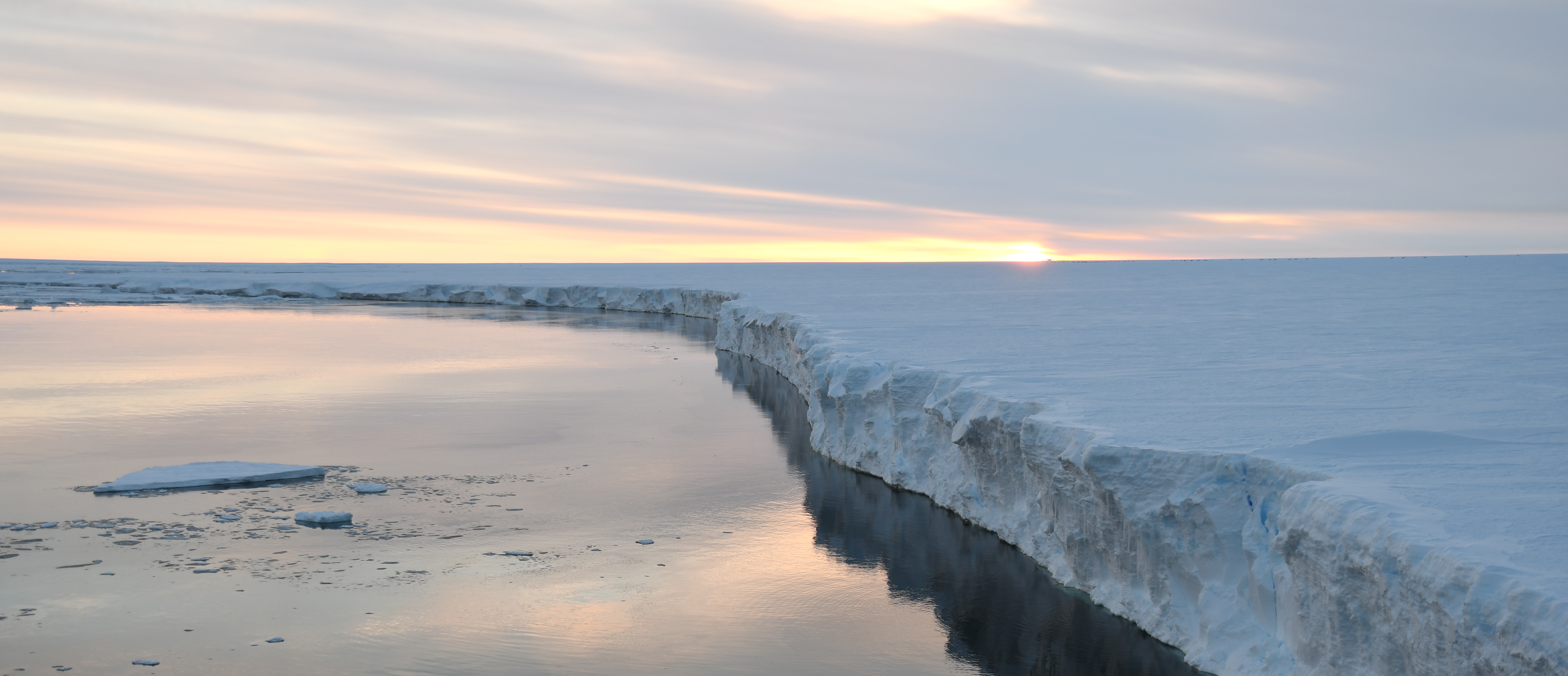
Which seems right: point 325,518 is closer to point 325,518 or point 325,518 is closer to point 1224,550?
point 325,518

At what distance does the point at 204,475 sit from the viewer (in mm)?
12445

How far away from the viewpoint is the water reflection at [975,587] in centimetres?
779

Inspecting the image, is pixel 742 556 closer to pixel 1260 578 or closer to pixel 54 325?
pixel 1260 578

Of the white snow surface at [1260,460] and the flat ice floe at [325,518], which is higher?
the white snow surface at [1260,460]

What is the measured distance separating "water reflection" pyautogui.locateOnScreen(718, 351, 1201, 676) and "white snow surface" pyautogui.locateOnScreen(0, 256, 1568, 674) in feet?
0.65

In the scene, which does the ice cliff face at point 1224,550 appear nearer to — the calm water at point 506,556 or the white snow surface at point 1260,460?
the white snow surface at point 1260,460

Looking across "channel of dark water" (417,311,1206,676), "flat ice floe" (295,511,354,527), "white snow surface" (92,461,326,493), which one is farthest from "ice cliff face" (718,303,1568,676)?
"white snow surface" (92,461,326,493)

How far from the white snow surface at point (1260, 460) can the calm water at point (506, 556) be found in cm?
57

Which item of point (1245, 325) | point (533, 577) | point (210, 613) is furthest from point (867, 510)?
point (1245, 325)

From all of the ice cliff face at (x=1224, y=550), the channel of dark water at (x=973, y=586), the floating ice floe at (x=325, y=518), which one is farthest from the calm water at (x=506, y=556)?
the ice cliff face at (x=1224, y=550)

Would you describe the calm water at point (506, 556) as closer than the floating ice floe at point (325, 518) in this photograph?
Yes

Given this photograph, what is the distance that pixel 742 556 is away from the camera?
10.1 m

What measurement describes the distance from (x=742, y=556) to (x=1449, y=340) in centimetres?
1114

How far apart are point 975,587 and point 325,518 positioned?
6.04 metres
